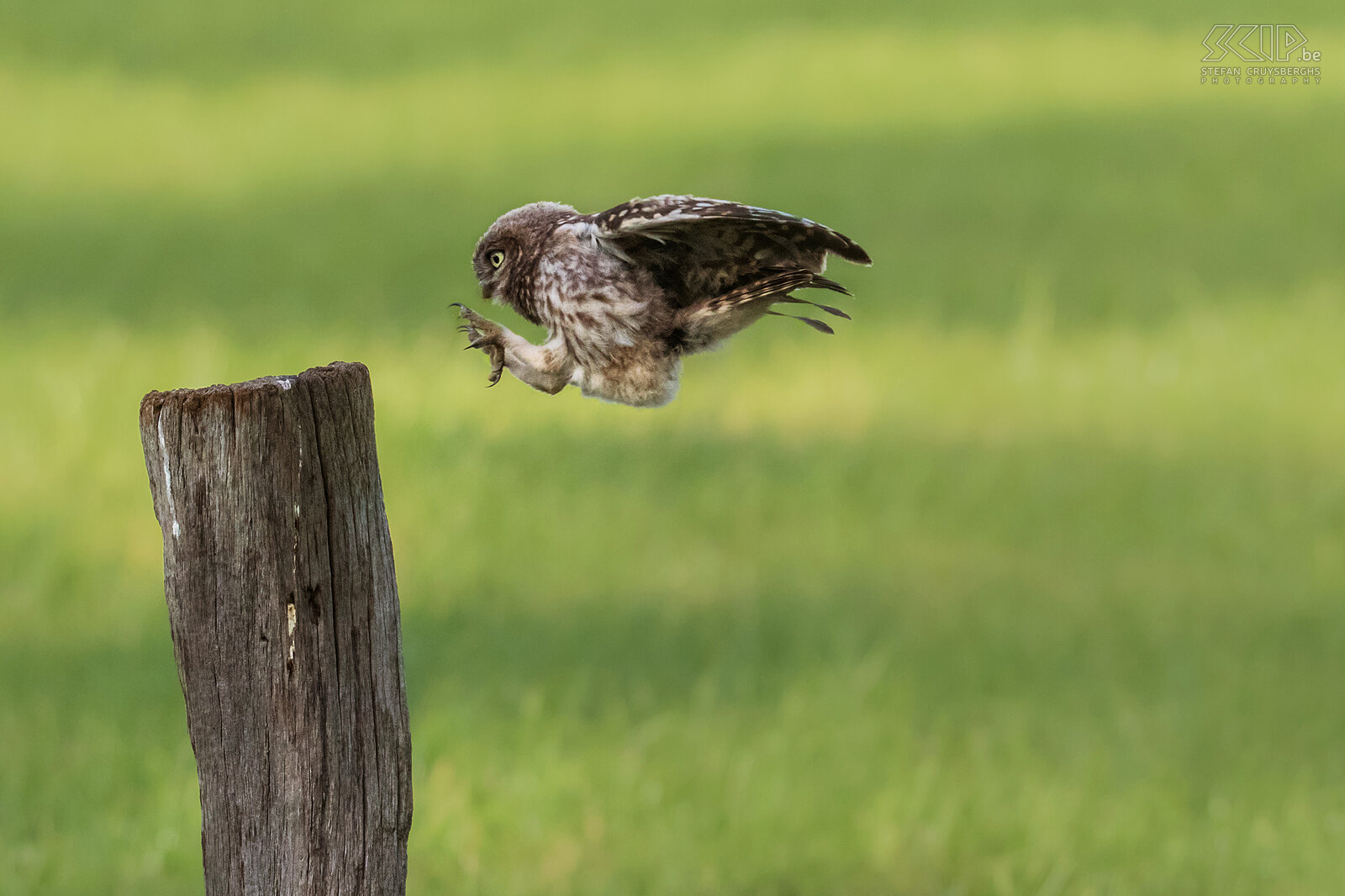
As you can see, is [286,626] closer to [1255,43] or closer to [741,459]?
[741,459]

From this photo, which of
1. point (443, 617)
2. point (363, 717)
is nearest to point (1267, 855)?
point (443, 617)

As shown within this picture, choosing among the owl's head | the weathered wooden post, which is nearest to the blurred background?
the owl's head

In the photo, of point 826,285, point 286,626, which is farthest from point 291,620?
point 826,285

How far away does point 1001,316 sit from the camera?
1427cm

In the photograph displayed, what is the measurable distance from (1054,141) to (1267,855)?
11.7 m

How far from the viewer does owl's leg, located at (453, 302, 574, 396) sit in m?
2.61

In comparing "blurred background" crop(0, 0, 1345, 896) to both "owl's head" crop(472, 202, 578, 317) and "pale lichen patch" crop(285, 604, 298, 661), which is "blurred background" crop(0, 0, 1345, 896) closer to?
"owl's head" crop(472, 202, 578, 317)

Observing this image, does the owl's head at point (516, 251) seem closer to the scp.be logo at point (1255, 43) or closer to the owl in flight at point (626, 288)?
the owl in flight at point (626, 288)

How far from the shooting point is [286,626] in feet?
11.7

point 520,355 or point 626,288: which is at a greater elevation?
point 626,288

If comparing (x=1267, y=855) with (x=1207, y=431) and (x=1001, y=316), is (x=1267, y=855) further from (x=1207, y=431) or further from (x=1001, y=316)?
(x=1001, y=316)

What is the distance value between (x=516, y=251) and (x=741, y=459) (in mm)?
9215

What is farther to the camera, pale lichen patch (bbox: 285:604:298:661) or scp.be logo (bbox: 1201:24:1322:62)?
scp.be logo (bbox: 1201:24:1322:62)

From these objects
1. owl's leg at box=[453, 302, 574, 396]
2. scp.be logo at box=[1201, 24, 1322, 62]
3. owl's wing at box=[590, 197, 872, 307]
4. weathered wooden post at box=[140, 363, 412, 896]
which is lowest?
weathered wooden post at box=[140, 363, 412, 896]
